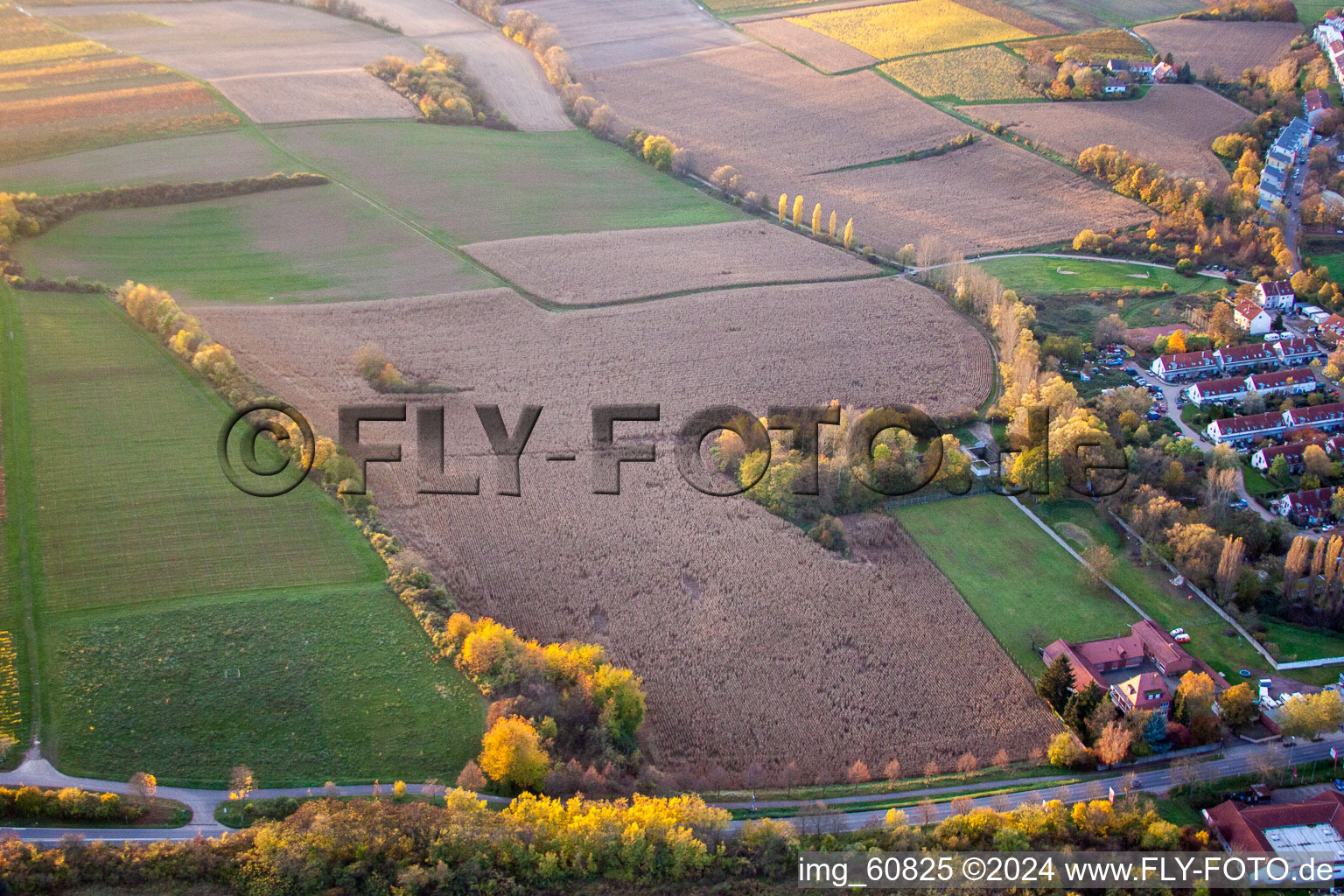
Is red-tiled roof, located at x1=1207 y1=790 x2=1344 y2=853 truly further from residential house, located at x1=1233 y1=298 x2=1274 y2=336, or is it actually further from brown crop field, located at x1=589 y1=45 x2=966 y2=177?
brown crop field, located at x1=589 y1=45 x2=966 y2=177

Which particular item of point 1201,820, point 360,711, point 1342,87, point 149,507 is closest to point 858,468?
point 1201,820

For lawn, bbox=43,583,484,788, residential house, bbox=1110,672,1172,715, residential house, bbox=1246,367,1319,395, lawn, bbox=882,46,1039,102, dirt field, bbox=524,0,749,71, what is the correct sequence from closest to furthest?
lawn, bbox=43,583,484,788
residential house, bbox=1110,672,1172,715
residential house, bbox=1246,367,1319,395
lawn, bbox=882,46,1039,102
dirt field, bbox=524,0,749,71

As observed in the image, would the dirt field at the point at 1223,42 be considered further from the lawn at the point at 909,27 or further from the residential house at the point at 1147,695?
the residential house at the point at 1147,695

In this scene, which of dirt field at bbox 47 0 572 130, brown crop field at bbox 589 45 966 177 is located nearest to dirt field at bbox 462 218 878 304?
brown crop field at bbox 589 45 966 177

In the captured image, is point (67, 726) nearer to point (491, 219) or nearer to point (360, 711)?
point (360, 711)

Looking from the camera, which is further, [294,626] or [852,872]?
[294,626]

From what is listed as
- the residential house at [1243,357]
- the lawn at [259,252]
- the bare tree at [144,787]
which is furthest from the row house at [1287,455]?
the bare tree at [144,787]

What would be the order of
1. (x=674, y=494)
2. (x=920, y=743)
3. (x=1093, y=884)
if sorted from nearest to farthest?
(x=1093, y=884)
(x=920, y=743)
(x=674, y=494)
